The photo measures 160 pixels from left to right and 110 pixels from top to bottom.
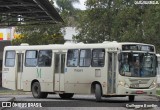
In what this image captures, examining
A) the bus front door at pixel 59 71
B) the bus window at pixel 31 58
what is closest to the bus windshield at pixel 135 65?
the bus front door at pixel 59 71

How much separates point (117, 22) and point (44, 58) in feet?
51.6

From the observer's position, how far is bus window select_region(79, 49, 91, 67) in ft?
83.3

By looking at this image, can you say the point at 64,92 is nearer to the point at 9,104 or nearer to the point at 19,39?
the point at 9,104

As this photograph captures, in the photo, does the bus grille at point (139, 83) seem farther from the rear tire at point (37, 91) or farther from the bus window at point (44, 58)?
the rear tire at point (37, 91)

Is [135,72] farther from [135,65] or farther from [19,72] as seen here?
[19,72]

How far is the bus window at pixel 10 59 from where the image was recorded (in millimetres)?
29609

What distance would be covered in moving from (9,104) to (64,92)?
477 cm

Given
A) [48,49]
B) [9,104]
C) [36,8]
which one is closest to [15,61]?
[48,49]

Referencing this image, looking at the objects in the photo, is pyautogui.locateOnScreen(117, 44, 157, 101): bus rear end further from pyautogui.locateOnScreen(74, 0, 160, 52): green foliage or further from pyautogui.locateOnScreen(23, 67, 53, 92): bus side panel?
pyautogui.locateOnScreen(74, 0, 160, 52): green foliage

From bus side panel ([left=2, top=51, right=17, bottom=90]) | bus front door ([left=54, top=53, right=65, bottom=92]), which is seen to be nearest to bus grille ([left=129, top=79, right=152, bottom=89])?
bus front door ([left=54, top=53, right=65, bottom=92])

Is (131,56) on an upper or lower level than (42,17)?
lower

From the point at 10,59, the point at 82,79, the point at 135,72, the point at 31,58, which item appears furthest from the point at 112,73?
the point at 10,59

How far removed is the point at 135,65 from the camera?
23812mm

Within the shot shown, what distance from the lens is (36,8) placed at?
25578 millimetres
